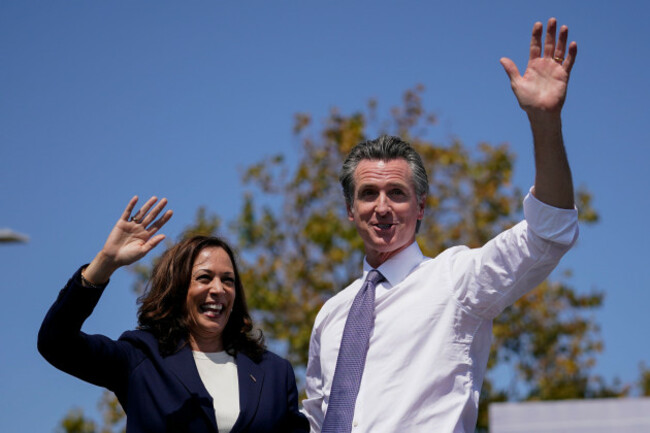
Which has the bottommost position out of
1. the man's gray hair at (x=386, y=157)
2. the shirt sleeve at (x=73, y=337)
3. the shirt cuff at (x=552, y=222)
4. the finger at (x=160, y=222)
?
the shirt sleeve at (x=73, y=337)

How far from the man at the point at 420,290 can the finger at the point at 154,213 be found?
0.95 m

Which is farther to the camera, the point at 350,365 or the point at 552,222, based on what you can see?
the point at 350,365

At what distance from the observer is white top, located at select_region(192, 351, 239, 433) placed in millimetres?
4242

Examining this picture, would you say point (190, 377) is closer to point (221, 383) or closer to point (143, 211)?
point (221, 383)

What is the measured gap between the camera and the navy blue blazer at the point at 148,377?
12.8 feet

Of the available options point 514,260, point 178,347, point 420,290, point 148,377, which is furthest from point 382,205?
point 148,377

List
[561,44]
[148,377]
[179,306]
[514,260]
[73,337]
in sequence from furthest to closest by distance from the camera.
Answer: [179,306]
[148,377]
[73,337]
[514,260]
[561,44]

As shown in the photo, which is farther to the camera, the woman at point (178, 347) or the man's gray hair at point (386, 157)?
the man's gray hair at point (386, 157)

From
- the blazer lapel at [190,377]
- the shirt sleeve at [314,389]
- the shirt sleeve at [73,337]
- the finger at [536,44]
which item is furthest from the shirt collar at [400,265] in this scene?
the shirt sleeve at [73,337]

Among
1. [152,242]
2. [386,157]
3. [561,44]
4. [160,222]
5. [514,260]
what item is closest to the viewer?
[561,44]

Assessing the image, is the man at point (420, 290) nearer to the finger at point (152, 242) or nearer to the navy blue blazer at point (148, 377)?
the navy blue blazer at point (148, 377)

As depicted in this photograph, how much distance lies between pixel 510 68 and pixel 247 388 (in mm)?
1966

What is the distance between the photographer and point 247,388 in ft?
14.4

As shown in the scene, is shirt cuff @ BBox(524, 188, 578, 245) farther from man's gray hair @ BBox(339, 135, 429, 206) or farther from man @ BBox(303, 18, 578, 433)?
man's gray hair @ BBox(339, 135, 429, 206)
